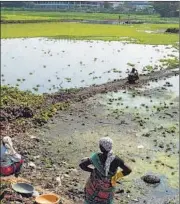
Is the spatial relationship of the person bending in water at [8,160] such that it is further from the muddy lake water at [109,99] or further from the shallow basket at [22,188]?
the muddy lake water at [109,99]

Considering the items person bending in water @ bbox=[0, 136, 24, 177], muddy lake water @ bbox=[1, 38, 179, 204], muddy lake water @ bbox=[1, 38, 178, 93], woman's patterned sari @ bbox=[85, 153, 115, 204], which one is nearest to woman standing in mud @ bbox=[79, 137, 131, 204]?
woman's patterned sari @ bbox=[85, 153, 115, 204]

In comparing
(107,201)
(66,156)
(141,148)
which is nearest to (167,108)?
(141,148)

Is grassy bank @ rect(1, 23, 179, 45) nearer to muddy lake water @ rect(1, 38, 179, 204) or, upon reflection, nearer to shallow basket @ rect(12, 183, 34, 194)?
muddy lake water @ rect(1, 38, 179, 204)

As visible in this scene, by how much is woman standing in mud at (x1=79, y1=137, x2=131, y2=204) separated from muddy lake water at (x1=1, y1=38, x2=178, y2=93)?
54.8 ft

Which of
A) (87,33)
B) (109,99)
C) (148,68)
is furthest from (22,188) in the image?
(87,33)

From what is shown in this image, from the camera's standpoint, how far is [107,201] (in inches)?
263

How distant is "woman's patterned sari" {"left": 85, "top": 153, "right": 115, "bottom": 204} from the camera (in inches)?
254

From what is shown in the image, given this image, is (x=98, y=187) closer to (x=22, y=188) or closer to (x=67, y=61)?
(x=22, y=188)

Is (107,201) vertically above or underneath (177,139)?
above

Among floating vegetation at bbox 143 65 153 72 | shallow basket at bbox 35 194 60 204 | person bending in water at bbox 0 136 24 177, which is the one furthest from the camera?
floating vegetation at bbox 143 65 153 72

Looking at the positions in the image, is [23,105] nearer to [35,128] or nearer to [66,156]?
[35,128]

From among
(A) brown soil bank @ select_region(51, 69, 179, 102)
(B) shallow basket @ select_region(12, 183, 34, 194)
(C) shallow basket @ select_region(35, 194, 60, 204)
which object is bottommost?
(C) shallow basket @ select_region(35, 194, 60, 204)

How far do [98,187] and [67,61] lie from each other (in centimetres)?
2824

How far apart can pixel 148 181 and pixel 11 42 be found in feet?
117
